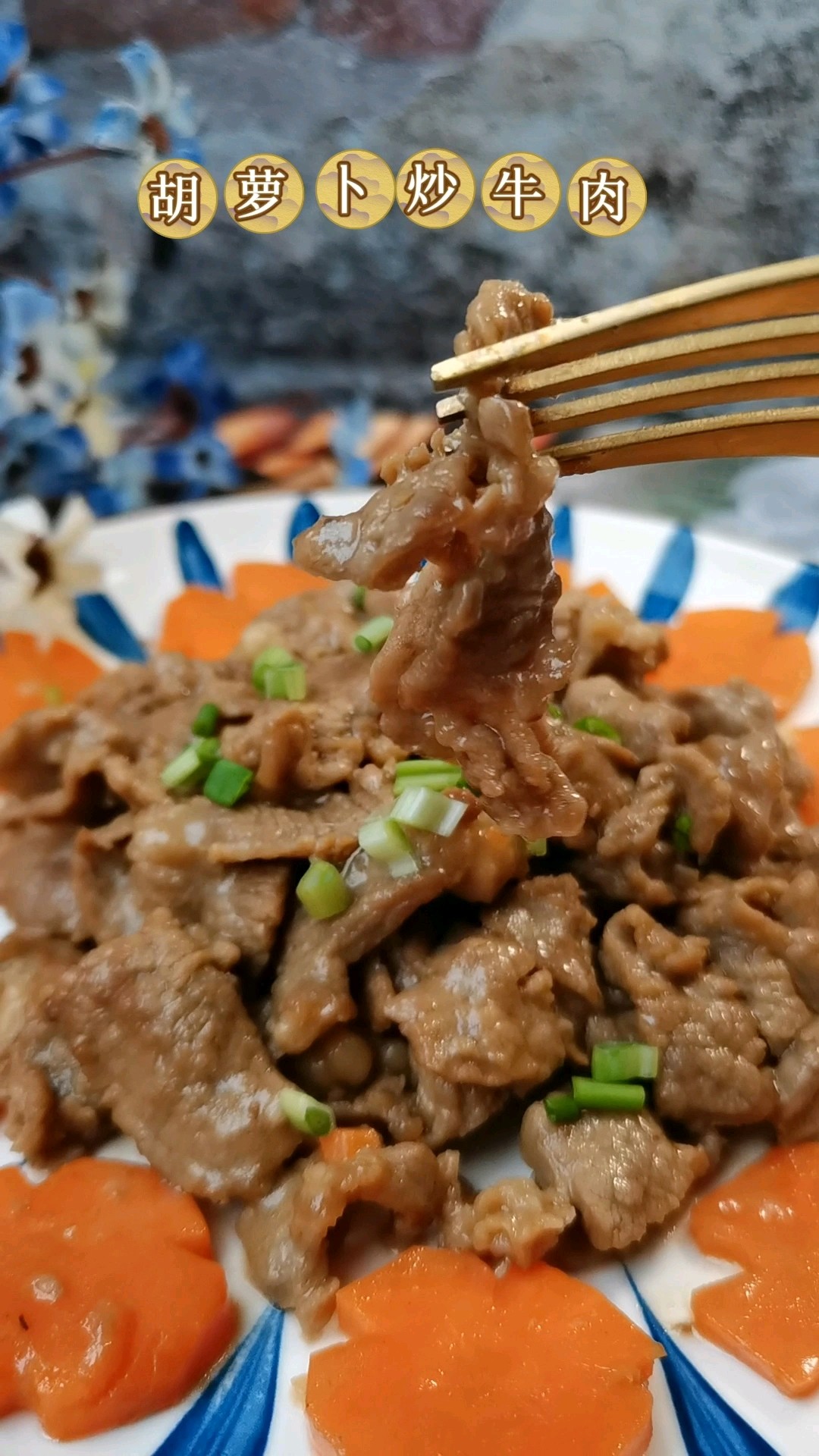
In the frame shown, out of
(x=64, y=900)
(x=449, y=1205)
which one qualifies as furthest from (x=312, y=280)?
(x=449, y=1205)

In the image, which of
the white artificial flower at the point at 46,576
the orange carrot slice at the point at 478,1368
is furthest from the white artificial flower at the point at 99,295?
the orange carrot slice at the point at 478,1368

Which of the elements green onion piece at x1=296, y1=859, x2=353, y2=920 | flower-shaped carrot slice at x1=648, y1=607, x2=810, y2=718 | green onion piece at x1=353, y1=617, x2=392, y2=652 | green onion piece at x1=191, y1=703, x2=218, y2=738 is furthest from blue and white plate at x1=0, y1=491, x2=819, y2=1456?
flower-shaped carrot slice at x1=648, y1=607, x2=810, y2=718

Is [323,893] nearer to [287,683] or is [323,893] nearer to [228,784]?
[228,784]

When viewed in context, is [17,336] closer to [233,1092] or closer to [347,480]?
[347,480]

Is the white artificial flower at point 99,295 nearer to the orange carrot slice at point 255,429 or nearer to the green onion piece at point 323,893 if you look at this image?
the orange carrot slice at point 255,429

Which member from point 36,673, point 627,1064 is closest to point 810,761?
point 627,1064
